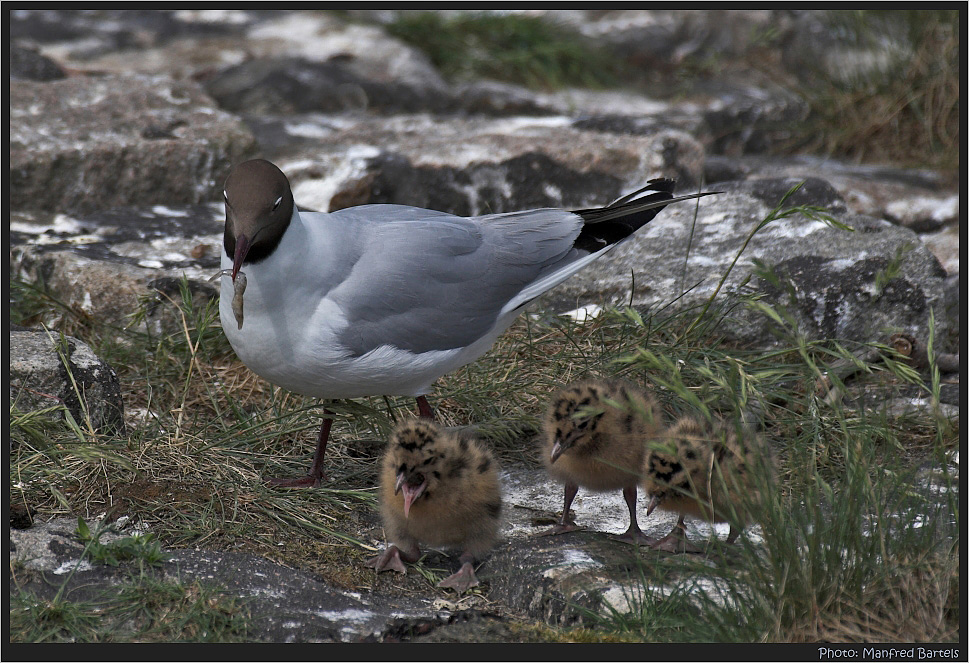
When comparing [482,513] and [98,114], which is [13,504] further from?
[98,114]

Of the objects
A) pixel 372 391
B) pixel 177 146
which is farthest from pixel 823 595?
pixel 177 146

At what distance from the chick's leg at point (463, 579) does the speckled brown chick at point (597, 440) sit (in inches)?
13.9

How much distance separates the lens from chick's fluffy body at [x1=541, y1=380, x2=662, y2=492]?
361cm

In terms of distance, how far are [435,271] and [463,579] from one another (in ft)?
4.20

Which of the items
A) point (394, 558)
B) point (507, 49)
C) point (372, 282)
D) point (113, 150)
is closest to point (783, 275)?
point (372, 282)

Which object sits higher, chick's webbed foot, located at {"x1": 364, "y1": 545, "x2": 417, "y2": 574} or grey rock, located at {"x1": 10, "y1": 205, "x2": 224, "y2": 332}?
grey rock, located at {"x1": 10, "y1": 205, "x2": 224, "y2": 332}

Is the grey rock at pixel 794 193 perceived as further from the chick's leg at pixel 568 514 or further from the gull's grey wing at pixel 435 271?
the chick's leg at pixel 568 514

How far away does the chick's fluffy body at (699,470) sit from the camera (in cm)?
329

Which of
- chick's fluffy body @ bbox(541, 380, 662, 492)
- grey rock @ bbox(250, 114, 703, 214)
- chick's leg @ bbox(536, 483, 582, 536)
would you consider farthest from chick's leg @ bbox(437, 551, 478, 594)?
grey rock @ bbox(250, 114, 703, 214)

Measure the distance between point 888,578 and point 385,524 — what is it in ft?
5.57

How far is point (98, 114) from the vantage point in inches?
263

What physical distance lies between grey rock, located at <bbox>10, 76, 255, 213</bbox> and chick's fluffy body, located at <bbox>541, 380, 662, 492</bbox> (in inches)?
142

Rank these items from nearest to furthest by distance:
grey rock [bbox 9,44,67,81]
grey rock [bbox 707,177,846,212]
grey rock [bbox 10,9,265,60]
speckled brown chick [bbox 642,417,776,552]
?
speckled brown chick [bbox 642,417,776,552], grey rock [bbox 707,177,846,212], grey rock [bbox 9,44,67,81], grey rock [bbox 10,9,265,60]

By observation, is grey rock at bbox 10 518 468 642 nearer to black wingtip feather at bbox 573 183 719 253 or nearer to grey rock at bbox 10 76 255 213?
black wingtip feather at bbox 573 183 719 253
